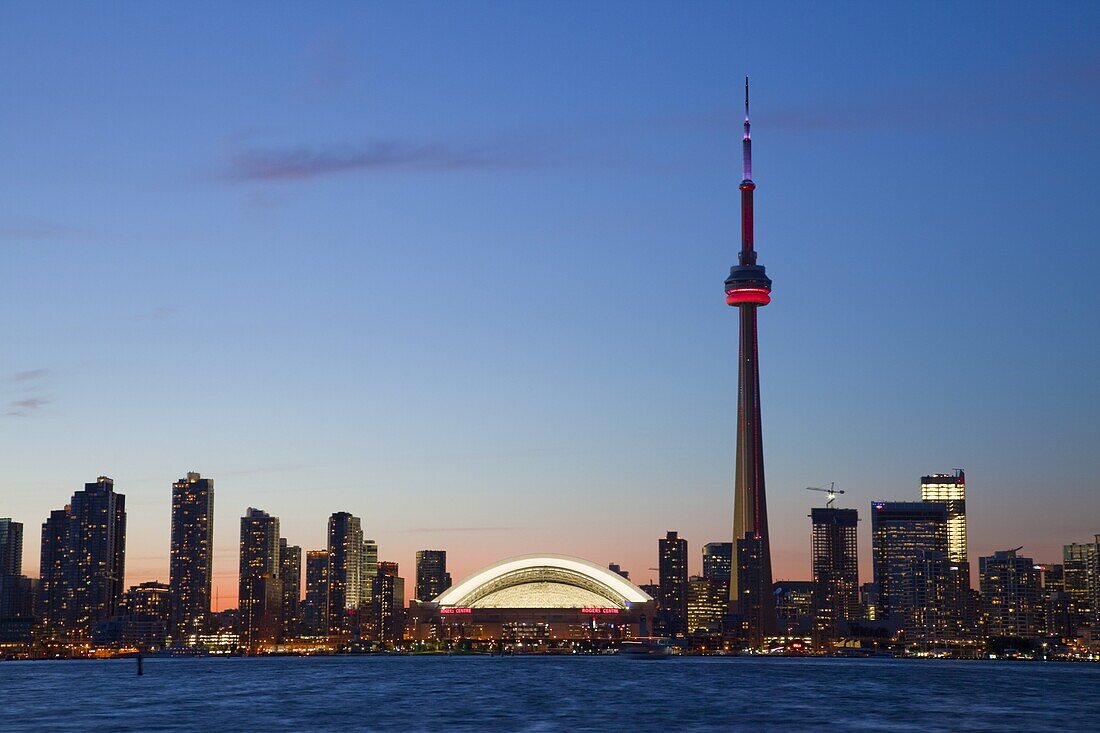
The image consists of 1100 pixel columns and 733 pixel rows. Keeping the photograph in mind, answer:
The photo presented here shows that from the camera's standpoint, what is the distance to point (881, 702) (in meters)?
123

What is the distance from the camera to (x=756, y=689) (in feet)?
479

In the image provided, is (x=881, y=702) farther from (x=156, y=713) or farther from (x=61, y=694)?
(x=61, y=694)

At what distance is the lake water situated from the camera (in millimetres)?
93438

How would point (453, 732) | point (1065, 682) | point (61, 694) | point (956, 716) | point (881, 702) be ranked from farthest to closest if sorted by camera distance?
point (1065, 682) < point (61, 694) < point (881, 702) < point (956, 716) < point (453, 732)

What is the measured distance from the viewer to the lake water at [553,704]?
93438 mm

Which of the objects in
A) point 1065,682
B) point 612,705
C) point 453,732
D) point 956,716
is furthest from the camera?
point 1065,682

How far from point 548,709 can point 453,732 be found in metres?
23.7

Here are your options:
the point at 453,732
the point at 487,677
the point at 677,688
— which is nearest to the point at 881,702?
the point at 677,688

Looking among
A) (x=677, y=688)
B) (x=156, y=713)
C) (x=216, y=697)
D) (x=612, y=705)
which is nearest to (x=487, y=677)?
(x=677, y=688)

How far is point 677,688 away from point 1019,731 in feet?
199

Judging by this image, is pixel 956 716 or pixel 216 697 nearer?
pixel 956 716

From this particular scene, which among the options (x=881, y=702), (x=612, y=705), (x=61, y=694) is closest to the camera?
(x=612, y=705)

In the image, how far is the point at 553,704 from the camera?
382 feet

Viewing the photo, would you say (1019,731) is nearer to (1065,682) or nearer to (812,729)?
(812,729)
